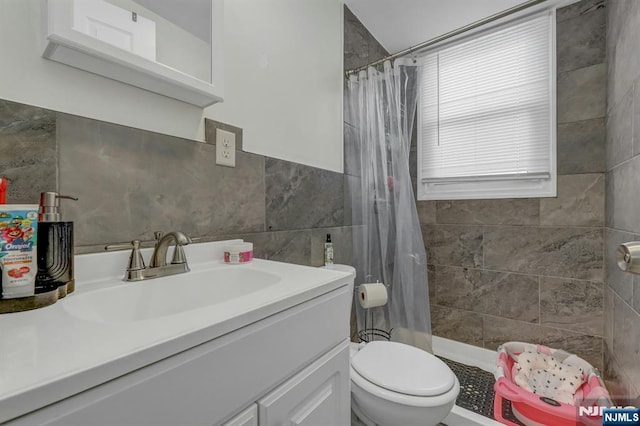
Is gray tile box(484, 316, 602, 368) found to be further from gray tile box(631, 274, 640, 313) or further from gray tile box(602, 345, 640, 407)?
gray tile box(631, 274, 640, 313)

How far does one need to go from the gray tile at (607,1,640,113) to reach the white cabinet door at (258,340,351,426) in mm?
1565

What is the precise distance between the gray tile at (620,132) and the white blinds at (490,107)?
308 mm

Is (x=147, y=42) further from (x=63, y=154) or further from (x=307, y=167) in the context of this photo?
(x=307, y=167)

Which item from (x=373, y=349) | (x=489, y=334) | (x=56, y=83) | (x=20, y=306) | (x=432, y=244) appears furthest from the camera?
(x=432, y=244)

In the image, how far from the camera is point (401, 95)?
172 centimetres

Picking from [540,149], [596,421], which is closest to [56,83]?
[596,421]

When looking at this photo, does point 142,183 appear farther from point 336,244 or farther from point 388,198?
point 388,198

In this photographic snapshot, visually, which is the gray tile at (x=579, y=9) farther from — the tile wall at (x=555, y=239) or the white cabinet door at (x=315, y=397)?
the white cabinet door at (x=315, y=397)

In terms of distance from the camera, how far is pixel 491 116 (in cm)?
202

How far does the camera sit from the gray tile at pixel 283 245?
1.18 metres

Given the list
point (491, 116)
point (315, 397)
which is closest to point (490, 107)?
point (491, 116)

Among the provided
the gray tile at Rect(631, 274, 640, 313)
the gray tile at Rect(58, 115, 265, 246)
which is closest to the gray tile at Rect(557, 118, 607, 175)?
the gray tile at Rect(631, 274, 640, 313)

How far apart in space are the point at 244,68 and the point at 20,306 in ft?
3.32

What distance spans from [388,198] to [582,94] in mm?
1339
